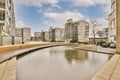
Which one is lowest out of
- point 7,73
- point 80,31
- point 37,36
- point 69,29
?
point 7,73

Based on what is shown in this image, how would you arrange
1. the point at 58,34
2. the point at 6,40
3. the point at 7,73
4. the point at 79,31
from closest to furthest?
the point at 7,73
the point at 6,40
the point at 79,31
the point at 58,34

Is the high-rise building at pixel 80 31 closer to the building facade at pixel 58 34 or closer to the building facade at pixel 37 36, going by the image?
the building facade at pixel 58 34

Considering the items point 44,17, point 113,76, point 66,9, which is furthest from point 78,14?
point 113,76

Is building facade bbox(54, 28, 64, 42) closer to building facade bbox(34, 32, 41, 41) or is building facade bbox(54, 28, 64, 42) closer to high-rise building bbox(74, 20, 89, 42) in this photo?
building facade bbox(34, 32, 41, 41)

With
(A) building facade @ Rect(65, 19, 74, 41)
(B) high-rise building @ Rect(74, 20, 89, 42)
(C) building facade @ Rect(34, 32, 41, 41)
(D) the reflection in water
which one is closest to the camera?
(D) the reflection in water

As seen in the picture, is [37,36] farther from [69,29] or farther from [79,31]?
[79,31]

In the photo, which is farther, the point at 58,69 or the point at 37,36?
the point at 37,36

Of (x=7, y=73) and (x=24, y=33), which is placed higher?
(x=24, y=33)

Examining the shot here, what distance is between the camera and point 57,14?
3076 inches

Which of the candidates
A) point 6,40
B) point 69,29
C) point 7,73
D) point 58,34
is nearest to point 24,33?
point 58,34

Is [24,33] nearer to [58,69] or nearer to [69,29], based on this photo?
[69,29]

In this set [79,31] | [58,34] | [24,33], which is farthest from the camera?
[24,33]

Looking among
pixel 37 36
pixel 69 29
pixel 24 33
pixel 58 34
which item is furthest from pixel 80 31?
pixel 37 36

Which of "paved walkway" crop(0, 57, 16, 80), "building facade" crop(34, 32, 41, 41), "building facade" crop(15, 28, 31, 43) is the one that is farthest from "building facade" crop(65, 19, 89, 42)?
"paved walkway" crop(0, 57, 16, 80)
